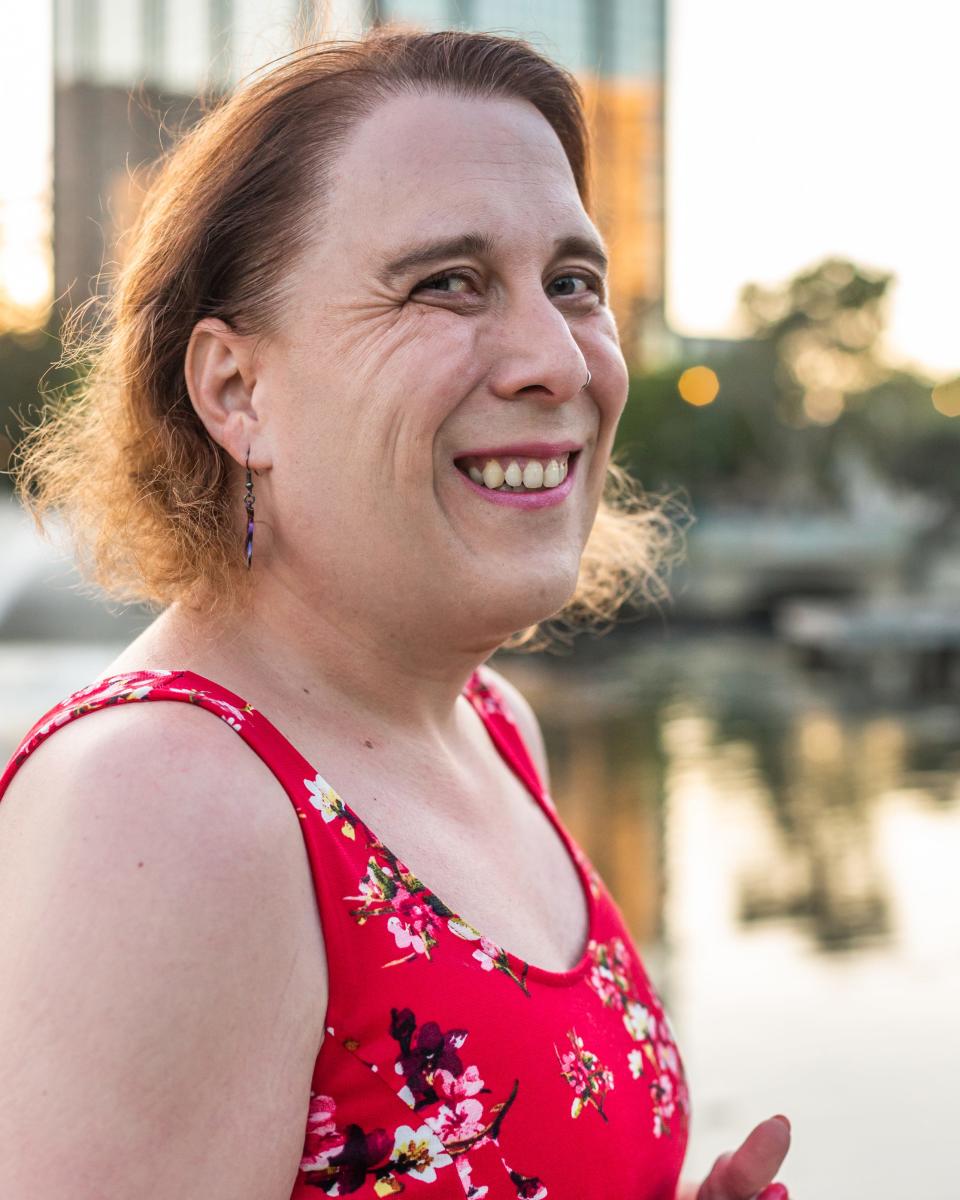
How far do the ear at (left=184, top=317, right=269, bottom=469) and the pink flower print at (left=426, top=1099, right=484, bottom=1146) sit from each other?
0.62m

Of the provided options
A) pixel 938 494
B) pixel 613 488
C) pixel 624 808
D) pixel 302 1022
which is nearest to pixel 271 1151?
pixel 302 1022

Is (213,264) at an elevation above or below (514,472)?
above

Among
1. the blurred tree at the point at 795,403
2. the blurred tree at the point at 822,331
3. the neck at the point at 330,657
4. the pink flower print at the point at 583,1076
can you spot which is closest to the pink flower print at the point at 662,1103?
the pink flower print at the point at 583,1076

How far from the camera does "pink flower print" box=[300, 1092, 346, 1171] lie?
1.08m

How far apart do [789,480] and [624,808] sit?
34972mm

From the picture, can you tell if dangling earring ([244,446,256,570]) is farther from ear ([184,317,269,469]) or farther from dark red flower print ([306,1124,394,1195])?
dark red flower print ([306,1124,394,1195])

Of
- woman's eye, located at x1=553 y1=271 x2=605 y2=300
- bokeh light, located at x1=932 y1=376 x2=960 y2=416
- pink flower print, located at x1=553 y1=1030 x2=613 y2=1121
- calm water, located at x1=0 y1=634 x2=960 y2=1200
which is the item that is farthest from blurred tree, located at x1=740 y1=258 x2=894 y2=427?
pink flower print, located at x1=553 y1=1030 x2=613 y2=1121

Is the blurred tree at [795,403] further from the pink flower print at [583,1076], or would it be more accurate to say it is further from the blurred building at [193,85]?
the pink flower print at [583,1076]

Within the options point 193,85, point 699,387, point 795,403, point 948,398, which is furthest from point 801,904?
point 193,85

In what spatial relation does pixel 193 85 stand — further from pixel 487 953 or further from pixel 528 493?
pixel 487 953

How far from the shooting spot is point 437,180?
→ 1299 mm

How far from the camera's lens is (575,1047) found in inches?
48.9

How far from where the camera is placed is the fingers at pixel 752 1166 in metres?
1.40

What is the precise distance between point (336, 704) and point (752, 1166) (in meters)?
0.63
